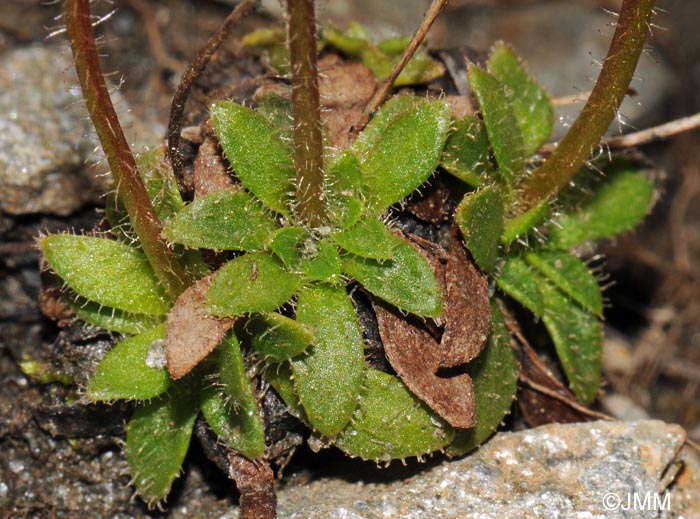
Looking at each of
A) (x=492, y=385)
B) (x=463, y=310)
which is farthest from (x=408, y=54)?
(x=492, y=385)

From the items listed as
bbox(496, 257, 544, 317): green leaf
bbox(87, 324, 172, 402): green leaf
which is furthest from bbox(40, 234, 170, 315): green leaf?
bbox(496, 257, 544, 317): green leaf

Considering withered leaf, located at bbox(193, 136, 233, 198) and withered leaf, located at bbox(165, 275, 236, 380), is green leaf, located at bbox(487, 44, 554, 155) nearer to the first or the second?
withered leaf, located at bbox(193, 136, 233, 198)

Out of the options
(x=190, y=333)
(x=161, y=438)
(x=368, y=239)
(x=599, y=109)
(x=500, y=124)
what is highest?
(x=599, y=109)

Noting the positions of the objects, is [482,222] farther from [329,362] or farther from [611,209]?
[611,209]

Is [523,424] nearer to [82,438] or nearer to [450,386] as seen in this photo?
[450,386]

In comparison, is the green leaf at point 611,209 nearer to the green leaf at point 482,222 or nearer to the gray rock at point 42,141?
the green leaf at point 482,222

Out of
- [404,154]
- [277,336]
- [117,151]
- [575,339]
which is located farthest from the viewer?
[575,339]

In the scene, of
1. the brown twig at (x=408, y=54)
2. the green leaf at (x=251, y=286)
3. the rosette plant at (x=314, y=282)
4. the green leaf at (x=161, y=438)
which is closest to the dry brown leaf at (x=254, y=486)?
the rosette plant at (x=314, y=282)
